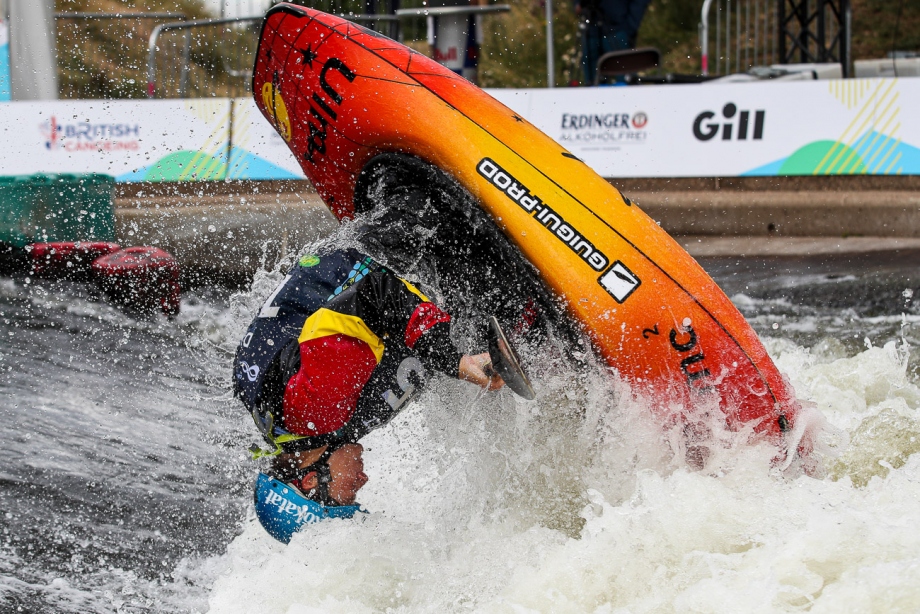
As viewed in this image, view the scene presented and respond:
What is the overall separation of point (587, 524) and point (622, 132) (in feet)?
18.6

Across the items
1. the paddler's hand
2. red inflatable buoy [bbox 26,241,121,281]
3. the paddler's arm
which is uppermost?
the paddler's arm

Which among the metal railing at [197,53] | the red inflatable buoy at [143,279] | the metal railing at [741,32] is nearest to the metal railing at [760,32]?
the metal railing at [741,32]

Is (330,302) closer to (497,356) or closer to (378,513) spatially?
(497,356)

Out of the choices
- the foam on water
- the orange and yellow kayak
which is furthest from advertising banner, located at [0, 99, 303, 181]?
the orange and yellow kayak

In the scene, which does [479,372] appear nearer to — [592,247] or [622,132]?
[592,247]

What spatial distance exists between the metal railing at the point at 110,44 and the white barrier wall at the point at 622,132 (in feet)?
6.63

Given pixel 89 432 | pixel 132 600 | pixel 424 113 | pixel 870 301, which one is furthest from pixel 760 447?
pixel 870 301

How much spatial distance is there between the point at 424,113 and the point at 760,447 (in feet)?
5.39

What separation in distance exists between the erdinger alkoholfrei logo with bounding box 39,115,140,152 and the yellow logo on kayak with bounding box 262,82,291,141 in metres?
4.67

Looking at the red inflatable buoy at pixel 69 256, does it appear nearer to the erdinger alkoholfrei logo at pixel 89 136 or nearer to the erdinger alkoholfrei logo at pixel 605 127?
the erdinger alkoholfrei logo at pixel 89 136

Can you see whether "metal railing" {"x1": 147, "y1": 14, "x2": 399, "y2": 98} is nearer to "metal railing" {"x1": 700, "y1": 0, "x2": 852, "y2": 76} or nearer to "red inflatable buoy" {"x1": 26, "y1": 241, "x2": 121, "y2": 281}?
"red inflatable buoy" {"x1": 26, "y1": 241, "x2": 121, "y2": 281}

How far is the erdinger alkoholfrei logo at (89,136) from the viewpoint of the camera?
8.44 metres

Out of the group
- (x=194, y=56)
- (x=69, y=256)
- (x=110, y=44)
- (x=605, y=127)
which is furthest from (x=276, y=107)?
(x=110, y=44)

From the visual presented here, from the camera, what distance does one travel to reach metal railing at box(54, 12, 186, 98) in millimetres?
10719
